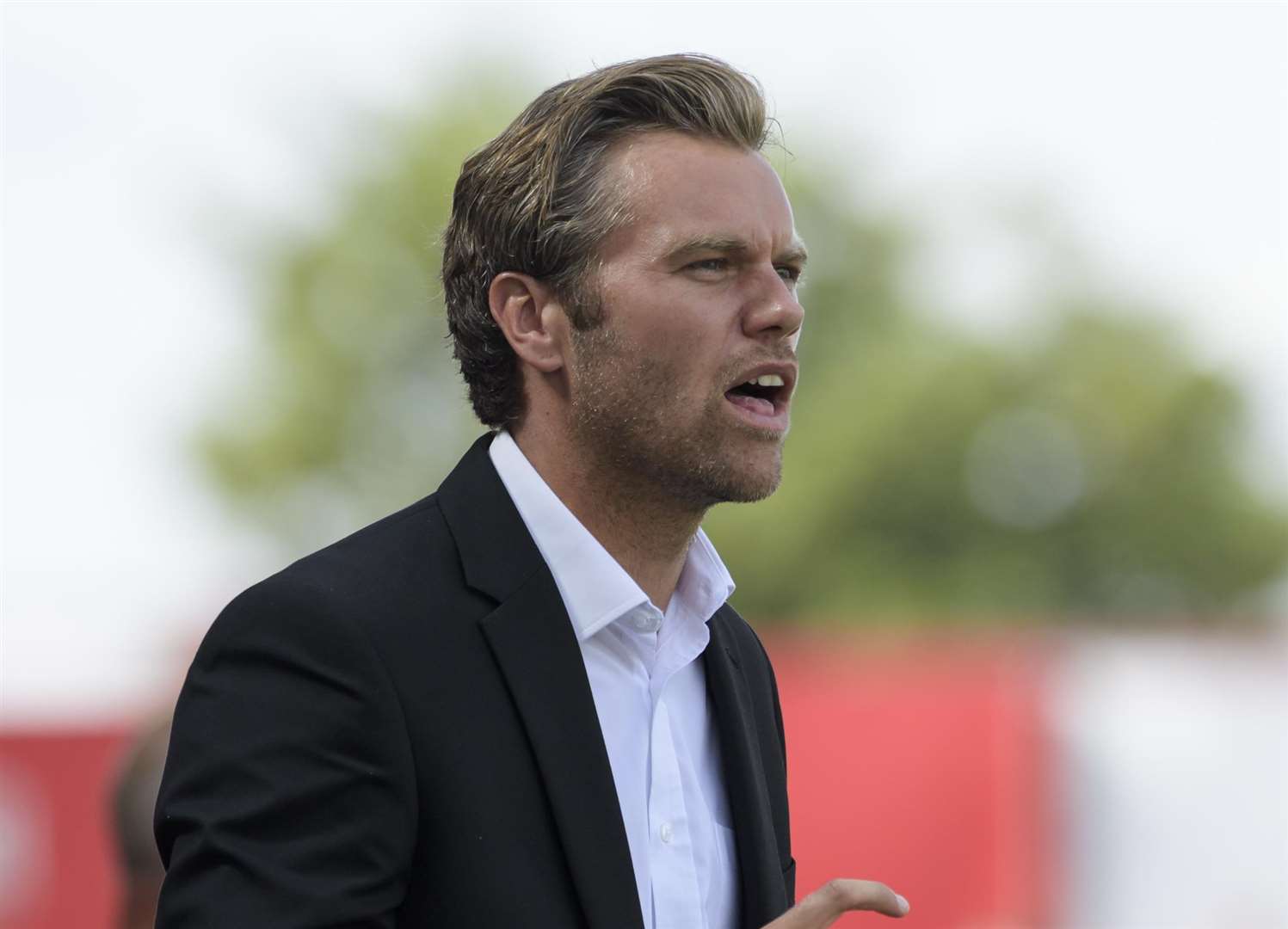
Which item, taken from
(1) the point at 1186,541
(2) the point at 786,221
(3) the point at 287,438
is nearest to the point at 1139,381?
(1) the point at 1186,541

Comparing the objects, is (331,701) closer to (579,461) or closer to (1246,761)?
(579,461)

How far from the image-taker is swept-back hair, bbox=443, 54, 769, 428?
2.77 m

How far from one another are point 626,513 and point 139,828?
1.80m

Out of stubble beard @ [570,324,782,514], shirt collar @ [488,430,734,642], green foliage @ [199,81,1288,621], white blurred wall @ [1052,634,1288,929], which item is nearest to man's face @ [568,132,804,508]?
stubble beard @ [570,324,782,514]

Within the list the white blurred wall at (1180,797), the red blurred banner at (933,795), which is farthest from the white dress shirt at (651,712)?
the white blurred wall at (1180,797)

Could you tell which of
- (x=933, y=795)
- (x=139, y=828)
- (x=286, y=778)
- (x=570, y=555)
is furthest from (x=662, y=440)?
(x=933, y=795)

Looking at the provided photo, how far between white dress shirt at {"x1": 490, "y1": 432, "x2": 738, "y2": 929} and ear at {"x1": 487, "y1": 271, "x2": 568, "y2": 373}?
0.15 meters

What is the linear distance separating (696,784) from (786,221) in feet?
3.09

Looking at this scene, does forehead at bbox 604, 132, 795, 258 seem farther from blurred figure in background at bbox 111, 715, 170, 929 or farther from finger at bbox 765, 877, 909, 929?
blurred figure in background at bbox 111, 715, 170, 929

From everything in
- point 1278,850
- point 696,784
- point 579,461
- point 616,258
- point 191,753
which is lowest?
point 1278,850

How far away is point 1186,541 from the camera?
41969 mm

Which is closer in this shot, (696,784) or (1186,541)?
(696,784)

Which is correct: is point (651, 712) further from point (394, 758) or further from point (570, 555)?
point (394, 758)

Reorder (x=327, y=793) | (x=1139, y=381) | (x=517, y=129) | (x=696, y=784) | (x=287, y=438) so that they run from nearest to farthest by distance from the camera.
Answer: (x=327, y=793) < (x=696, y=784) < (x=517, y=129) < (x=287, y=438) < (x=1139, y=381)
